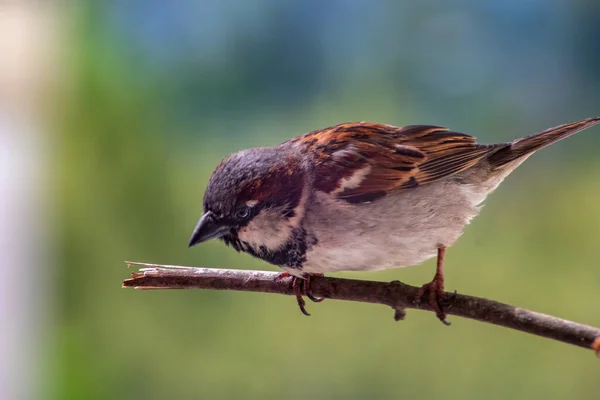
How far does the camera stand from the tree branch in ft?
3.29

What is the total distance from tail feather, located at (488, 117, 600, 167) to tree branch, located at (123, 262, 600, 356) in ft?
1.30

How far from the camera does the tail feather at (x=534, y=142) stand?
127 centimetres

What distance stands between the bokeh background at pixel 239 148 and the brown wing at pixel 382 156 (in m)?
0.82

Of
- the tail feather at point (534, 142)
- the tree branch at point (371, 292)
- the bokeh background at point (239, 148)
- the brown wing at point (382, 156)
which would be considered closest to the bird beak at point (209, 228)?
the tree branch at point (371, 292)

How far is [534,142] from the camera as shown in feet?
4.44

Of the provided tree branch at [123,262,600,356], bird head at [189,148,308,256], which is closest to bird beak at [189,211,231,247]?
bird head at [189,148,308,256]

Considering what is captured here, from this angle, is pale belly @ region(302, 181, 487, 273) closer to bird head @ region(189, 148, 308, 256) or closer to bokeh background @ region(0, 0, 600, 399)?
bird head @ region(189, 148, 308, 256)

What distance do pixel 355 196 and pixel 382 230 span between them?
100 mm

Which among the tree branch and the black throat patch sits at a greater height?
the black throat patch

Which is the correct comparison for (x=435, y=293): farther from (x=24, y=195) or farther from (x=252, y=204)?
(x=24, y=195)

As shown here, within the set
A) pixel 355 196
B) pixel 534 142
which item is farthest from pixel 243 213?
pixel 534 142

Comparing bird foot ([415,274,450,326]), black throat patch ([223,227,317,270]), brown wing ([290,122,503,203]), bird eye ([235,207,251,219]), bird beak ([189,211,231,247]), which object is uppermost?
brown wing ([290,122,503,203])

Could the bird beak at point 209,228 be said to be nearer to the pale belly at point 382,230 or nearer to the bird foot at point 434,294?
the pale belly at point 382,230

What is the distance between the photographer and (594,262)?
2174mm
